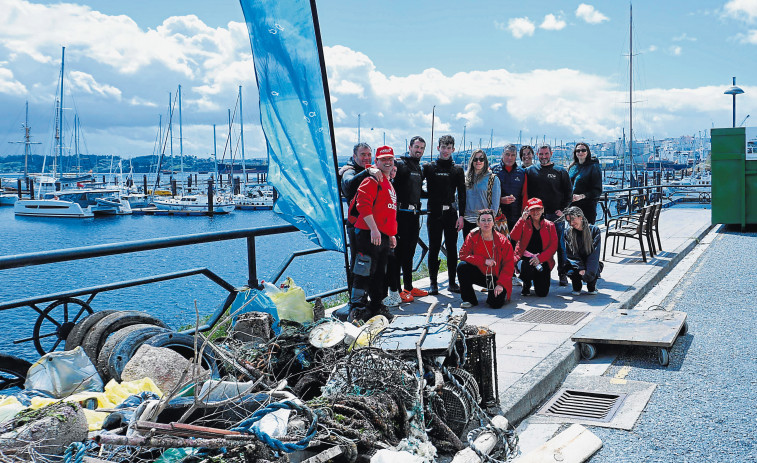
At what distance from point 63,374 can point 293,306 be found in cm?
211

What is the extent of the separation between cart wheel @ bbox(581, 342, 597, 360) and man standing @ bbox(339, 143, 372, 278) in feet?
8.35

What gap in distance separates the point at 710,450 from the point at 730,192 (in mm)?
15945

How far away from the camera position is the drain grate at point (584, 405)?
4.93 metres

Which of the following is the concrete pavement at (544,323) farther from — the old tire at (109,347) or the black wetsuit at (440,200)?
the old tire at (109,347)

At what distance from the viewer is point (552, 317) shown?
25.0 ft

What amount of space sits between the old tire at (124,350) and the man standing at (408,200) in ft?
14.0

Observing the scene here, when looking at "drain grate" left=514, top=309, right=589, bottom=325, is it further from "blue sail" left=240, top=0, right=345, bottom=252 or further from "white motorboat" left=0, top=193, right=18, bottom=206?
"white motorboat" left=0, top=193, right=18, bottom=206

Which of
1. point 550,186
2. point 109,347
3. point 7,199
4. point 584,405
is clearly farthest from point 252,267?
point 7,199

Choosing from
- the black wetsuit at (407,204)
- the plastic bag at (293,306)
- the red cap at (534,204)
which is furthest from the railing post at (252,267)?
the red cap at (534,204)

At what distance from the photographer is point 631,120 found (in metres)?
40.1

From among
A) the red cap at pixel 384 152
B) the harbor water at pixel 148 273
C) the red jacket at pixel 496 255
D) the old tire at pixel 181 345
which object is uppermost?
the red cap at pixel 384 152

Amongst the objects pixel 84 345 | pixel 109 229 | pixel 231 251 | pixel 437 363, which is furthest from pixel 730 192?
pixel 109 229

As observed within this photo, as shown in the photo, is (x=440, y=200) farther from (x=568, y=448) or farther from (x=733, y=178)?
(x=733, y=178)

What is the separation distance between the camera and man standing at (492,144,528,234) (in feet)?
32.4
